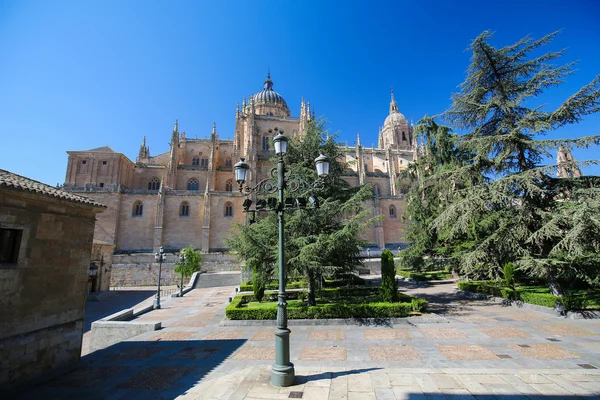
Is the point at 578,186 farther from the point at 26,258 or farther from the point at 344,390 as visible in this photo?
the point at 26,258

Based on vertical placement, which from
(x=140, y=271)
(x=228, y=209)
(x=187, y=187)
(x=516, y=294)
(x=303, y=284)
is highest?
(x=187, y=187)

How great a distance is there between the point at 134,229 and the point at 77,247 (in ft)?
100

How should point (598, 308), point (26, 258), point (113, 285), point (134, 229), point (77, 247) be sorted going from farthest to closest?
point (134, 229)
point (113, 285)
point (598, 308)
point (77, 247)
point (26, 258)

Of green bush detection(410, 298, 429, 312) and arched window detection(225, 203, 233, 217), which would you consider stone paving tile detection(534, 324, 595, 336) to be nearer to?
green bush detection(410, 298, 429, 312)

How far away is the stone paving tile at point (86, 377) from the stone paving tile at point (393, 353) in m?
6.32

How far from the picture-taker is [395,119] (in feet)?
183

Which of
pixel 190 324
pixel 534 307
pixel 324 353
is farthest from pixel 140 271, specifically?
pixel 534 307

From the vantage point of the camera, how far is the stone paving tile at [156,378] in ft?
19.0

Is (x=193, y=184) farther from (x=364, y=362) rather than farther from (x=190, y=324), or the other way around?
(x=364, y=362)

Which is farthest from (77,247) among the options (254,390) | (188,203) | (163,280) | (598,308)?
(188,203)

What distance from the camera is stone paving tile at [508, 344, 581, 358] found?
6.66m

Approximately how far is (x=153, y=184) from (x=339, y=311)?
3795cm

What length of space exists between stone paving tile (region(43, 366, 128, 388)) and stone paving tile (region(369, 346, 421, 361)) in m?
6.32

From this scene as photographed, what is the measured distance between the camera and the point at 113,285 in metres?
28.2
